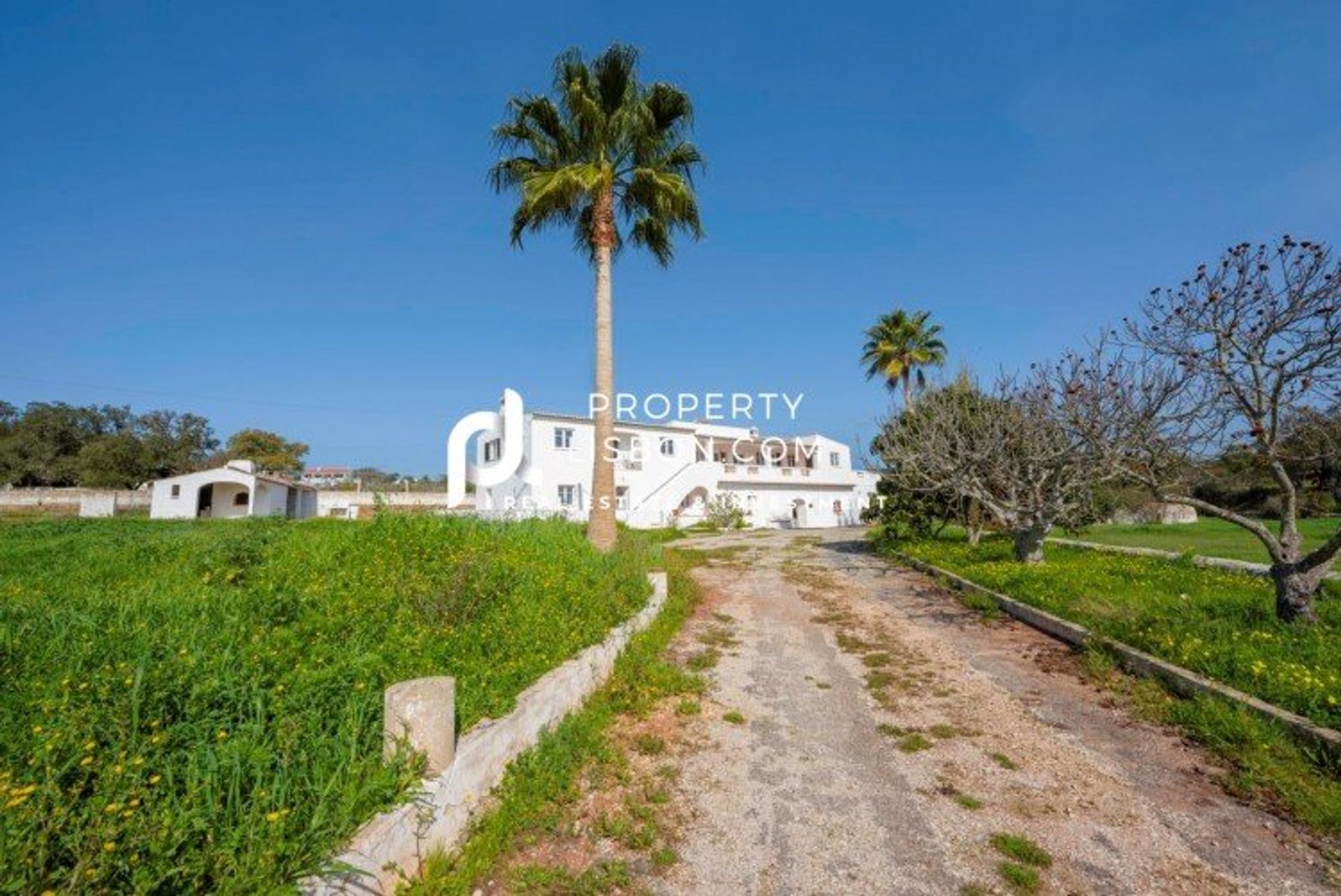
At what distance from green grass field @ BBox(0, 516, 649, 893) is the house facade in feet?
55.2

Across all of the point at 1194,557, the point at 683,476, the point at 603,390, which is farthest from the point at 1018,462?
the point at 683,476

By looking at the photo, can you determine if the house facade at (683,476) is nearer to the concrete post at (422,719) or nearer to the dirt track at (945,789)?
the dirt track at (945,789)

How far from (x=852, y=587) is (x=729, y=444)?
93.1ft

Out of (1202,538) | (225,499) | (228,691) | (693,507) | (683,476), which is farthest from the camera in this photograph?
(225,499)

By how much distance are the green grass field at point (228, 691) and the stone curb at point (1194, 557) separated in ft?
34.2

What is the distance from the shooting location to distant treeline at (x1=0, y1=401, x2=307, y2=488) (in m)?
46.8

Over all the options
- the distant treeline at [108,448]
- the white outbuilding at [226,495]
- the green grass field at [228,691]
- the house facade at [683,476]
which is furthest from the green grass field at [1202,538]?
the distant treeline at [108,448]

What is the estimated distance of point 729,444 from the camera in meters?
40.9

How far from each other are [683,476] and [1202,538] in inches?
853

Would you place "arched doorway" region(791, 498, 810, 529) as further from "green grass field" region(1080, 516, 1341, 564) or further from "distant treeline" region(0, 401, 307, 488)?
"distant treeline" region(0, 401, 307, 488)

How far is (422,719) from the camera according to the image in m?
3.32

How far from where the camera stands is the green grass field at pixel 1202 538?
1403cm

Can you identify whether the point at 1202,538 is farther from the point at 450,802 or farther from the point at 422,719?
the point at 422,719

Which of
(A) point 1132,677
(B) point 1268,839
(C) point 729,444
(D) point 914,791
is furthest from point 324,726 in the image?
(C) point 729,444
